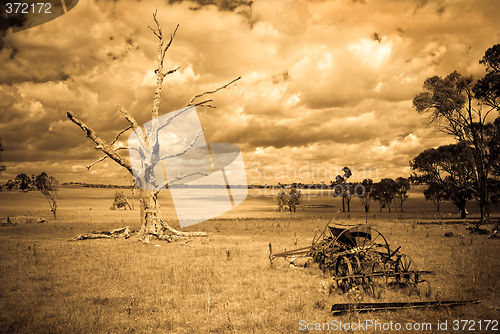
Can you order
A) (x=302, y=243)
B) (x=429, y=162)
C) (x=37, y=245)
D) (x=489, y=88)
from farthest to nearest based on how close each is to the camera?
(x=429, y=162), (x=489, y=88), (x=302, y=243), (x=37, y=245)

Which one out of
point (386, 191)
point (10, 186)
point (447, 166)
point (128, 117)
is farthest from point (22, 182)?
point (447, 166)

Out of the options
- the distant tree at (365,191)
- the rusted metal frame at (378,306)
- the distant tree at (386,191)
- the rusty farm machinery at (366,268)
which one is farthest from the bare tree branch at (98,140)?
the distant tree at (386,191)

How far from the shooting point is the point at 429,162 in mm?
42688

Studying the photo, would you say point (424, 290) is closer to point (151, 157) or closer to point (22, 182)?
point (151, 157)

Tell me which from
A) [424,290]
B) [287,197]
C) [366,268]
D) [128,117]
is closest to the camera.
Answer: [366,268]

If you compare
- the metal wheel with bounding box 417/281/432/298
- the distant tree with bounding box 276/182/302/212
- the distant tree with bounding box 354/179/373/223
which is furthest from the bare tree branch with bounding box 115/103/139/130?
the distant tree with bounding box 354/179/373/223

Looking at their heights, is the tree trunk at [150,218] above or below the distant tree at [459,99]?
below

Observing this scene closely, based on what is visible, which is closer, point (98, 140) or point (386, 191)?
point (98, 140)

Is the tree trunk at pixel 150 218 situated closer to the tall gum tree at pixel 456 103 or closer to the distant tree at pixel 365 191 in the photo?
the tall gum tree at pixel 456 103

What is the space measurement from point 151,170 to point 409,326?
18.4 metres

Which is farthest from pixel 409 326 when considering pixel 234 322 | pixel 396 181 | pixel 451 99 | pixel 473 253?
pixel 396 181

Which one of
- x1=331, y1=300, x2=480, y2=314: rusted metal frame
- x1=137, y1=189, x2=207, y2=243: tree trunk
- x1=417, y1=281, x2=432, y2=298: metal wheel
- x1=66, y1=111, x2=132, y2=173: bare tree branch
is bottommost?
x1=417, y1=281, x2=432, y2=298: metal wheel

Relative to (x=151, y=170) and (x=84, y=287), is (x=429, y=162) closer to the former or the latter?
(x=151, y=170)

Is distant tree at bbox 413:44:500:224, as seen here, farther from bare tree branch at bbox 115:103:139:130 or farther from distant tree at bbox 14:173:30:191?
distant tree at bbox 14:173:30:191
